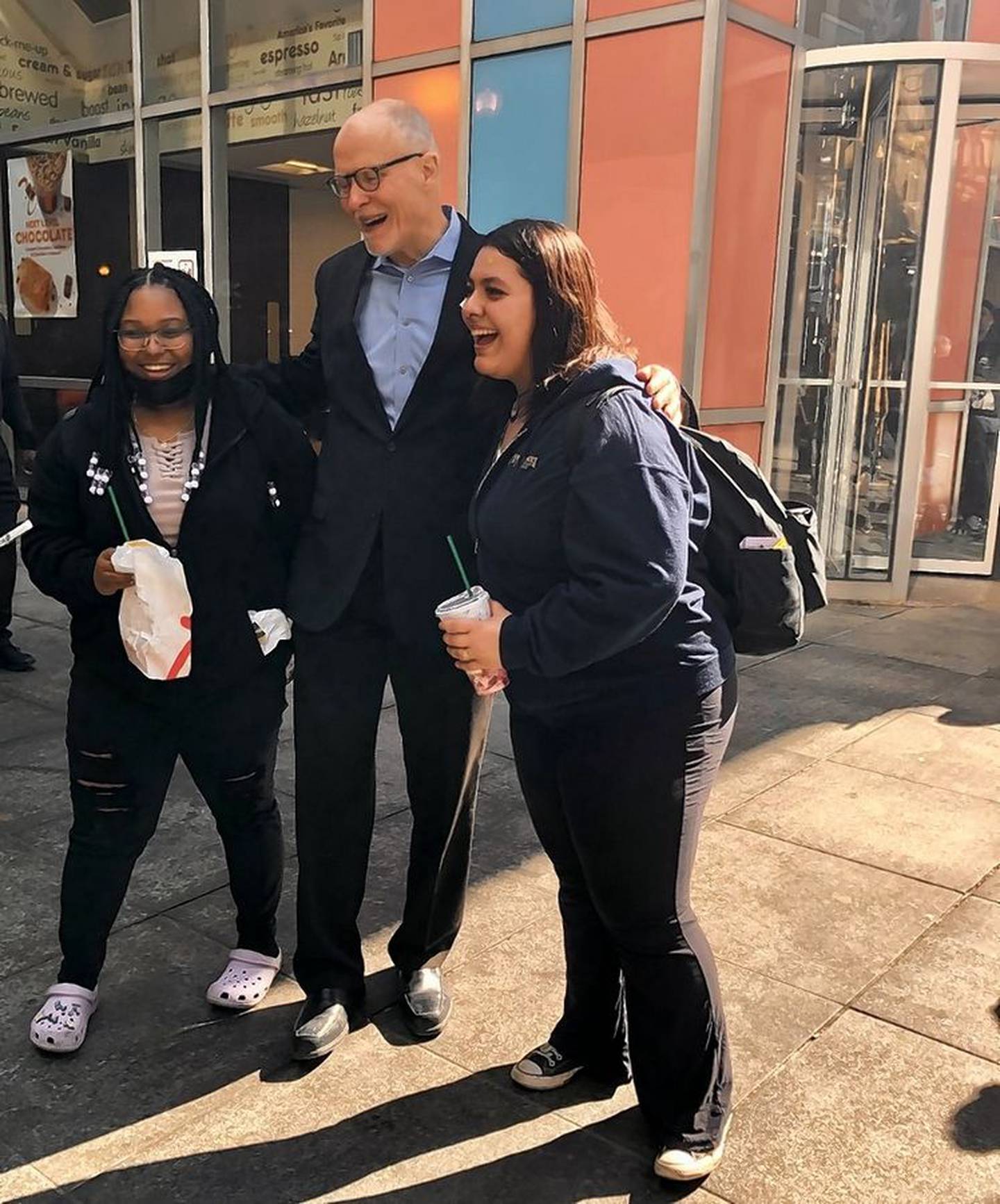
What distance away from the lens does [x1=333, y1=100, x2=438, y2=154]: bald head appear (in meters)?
2.64

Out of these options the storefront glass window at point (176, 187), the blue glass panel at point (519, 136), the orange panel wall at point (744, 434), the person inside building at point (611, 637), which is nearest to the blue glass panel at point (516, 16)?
the blue glass panel at point (519, 136)

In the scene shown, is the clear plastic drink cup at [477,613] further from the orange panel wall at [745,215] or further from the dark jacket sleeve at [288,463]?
the orange panel wall at [745,215]

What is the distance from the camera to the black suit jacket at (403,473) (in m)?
2.77

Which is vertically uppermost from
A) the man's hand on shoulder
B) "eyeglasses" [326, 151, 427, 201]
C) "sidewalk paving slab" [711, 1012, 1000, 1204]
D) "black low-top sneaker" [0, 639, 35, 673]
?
"eyeglasses" [326, 151, 427, 201]

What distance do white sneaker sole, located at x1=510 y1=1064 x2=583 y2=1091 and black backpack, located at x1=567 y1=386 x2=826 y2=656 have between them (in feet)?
3.64

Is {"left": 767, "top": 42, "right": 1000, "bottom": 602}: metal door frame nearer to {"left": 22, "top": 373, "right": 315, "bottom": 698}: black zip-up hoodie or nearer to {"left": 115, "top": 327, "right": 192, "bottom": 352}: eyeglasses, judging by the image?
{"left": 22, "top": 373, "right": 315, "bottom": 698}: black zip-up hoodie

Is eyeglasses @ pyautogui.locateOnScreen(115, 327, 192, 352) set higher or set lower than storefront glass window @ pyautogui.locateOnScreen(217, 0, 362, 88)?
lower

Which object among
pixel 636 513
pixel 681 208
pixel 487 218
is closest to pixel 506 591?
pixel 636 513

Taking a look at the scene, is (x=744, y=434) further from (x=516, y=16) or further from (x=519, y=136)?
(x=516, y=16)

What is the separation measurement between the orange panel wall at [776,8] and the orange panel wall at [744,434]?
2479mm

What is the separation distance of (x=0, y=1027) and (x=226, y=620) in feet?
3.90

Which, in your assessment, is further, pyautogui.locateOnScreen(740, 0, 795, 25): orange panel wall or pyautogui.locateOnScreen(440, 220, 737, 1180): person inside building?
pyautogui.locateOnScreen(740, 0, 795, 25): orange panel wall

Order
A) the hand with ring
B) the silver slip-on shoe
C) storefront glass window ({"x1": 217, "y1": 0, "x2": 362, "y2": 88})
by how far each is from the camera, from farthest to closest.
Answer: storefront glass window ({"x1": 217, "y1": 0, "x2": 362, "y2": 88}) → the silver slip-on shoe → the hand with ring

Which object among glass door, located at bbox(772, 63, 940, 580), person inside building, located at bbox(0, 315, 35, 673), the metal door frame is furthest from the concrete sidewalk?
glass door, located at bbox(772, 63, 940, 580)
